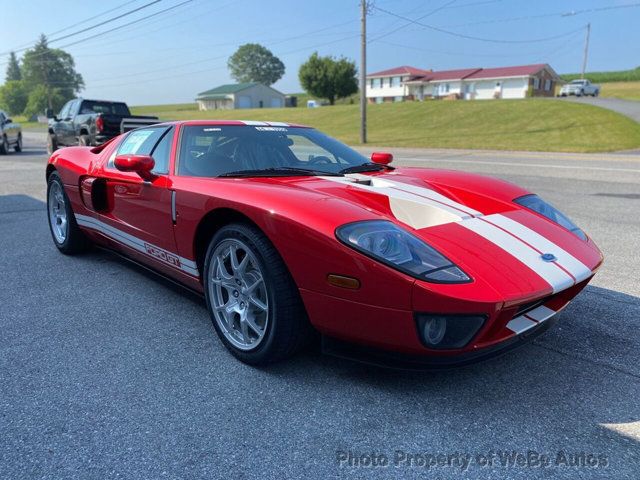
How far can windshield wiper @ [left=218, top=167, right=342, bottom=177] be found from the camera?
114 inches

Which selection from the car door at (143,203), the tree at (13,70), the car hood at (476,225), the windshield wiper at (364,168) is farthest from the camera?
the tree at (13,70)

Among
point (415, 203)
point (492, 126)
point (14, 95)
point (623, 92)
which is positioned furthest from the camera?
point (14, 95)

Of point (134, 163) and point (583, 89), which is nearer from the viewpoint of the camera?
point (134, 163)

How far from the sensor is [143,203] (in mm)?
3258

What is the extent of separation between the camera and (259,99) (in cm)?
8712

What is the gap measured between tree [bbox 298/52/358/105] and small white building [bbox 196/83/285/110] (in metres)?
22.8

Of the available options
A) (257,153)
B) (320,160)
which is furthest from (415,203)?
(257,153)

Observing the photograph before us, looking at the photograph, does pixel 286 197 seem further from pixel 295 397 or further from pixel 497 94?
pixel 497 94

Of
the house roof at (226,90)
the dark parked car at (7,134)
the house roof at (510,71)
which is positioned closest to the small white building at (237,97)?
the house roof at (226,90)

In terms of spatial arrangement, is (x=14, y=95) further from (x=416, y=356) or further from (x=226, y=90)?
(x=416, y=356)

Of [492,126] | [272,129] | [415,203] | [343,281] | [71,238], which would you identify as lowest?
[71,238]

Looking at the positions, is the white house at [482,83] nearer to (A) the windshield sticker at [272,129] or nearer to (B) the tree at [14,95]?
(A) the windshield sticker at [272,129]

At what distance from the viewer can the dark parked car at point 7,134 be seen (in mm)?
17016

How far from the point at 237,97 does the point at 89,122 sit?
72048 mm
